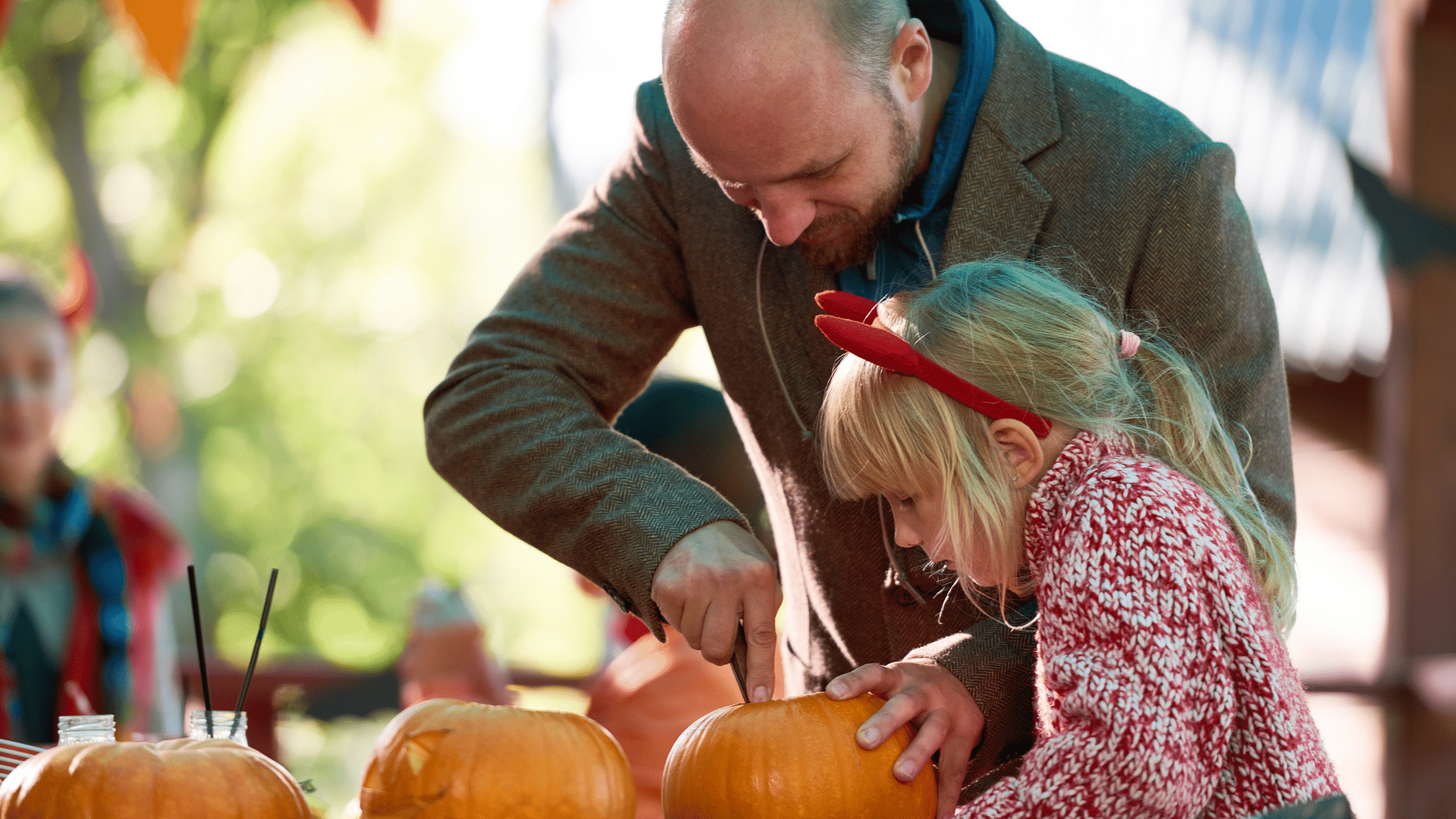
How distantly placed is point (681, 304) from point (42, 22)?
1200 centimetres

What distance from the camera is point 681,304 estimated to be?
209cm

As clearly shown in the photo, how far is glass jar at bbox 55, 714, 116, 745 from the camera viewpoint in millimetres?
1404

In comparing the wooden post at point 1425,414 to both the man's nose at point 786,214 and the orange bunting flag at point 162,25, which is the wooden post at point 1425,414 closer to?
the man's nose at point 786,214

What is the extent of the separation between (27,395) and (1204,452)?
118 inches

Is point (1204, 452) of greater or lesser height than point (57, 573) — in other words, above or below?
above

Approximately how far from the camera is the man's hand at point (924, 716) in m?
1.38

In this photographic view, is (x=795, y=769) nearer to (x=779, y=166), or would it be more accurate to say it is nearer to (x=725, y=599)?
(x=725, y=599)

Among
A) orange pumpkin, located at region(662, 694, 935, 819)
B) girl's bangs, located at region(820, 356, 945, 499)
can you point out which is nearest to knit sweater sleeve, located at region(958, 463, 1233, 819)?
orange pumpkin, located at region(662, 694, 935, 819)

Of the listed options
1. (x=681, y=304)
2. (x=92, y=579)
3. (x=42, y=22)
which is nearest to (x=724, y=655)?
(x=681, y=304)

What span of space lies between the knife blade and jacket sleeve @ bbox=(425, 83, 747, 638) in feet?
0.45

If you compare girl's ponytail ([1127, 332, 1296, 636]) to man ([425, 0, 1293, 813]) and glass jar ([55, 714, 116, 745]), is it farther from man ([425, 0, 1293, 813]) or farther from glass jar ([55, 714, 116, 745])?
glass jar ([55, 714, 116, 745])

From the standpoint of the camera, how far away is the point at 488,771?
4.06 ft

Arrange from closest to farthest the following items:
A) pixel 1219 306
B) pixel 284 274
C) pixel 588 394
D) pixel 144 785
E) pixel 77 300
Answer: pixel 144 785
pixel 1219 306
pixel 588 394
pixel 77 300
pixel 284 274

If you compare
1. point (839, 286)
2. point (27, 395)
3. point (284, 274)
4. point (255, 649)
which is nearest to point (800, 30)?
point (839, 286)
